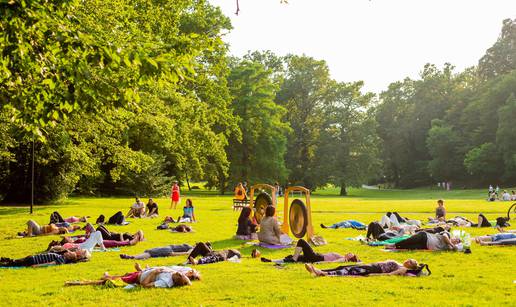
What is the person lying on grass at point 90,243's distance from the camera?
14711 mm

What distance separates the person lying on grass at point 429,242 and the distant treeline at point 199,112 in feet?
25.7

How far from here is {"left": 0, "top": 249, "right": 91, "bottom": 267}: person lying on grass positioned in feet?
41.5

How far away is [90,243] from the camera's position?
50.2 feet

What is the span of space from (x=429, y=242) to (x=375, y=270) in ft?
14.9

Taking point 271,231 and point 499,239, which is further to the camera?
point 271,231

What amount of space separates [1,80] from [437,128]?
8074 cm

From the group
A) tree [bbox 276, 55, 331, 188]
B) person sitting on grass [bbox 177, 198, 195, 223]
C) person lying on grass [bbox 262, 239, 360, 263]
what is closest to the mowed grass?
person lying on grass [bbox 262, 239, 360, 263]

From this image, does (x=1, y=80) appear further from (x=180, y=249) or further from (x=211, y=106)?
(x=211, y=106)

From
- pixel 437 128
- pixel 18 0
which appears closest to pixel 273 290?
pixel 18 0

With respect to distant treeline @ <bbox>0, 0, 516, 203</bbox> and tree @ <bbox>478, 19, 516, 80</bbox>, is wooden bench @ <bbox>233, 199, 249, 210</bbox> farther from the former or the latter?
tree @ <bbox>478, 19, 516, 80</bbox>

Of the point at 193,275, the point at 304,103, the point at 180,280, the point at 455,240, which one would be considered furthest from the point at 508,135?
the point at 180,280

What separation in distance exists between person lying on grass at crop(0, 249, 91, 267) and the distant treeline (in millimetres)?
3083

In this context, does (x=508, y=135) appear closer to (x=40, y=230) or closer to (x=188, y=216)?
(x=188, y=216)

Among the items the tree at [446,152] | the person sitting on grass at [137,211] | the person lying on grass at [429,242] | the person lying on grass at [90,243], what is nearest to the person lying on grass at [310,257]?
the person lying on grass at [429,242]
